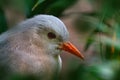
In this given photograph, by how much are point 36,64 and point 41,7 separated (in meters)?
0.49

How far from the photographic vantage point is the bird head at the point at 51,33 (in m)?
1.61

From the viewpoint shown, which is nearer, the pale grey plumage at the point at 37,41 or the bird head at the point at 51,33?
the pale grey plumage at the point at 37,41

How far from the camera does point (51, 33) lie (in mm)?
1671

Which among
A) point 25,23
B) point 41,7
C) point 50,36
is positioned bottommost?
point 50,36


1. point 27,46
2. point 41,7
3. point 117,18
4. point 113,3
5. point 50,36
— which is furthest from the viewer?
point 50,36

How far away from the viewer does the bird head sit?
1.61 meters

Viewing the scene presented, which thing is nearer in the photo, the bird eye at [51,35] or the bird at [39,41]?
the bird at [39,41]

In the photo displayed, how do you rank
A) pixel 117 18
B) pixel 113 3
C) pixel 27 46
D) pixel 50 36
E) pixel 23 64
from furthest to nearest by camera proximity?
pixel 50 36 < pixel 27 46 < pixel 23 64 < pixel 117 18 < pixel 113 3

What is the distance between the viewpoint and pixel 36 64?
1.30 meters

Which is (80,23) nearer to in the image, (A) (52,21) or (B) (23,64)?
(B) (23,64)

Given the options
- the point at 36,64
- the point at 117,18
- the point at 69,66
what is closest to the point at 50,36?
the point at 36,64

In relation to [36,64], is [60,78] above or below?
above

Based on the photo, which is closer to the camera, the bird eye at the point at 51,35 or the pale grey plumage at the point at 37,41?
the pale grey plumage at the point at 37,41

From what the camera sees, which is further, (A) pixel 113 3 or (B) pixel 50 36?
(B) pixel 50 36
